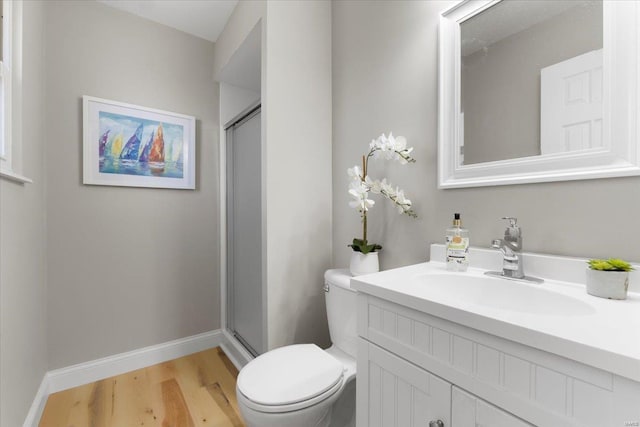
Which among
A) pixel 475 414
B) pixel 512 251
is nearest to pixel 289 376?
pixel 475 414

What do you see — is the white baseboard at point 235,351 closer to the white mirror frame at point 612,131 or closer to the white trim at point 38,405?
the white trim at point 38,405

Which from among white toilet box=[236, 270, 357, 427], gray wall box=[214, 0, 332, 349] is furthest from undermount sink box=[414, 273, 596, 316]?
gray wall box=[214, 0, 332, 349]

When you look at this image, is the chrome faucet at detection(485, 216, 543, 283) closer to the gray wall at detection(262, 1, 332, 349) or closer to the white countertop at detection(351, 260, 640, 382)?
the white countertop at detection(351, 260, 640, 382)

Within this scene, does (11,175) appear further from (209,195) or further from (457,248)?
(457,248)

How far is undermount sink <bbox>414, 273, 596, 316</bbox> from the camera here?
2.44 feet

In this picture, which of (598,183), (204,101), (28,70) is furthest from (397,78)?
(28,70)

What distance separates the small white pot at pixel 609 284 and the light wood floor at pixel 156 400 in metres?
1.63

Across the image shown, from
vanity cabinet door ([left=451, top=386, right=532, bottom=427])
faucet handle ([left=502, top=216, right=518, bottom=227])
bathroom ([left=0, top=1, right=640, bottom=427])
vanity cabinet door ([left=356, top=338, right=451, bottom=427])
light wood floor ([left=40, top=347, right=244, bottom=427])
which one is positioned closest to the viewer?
vanity cabinet door ([left=451, top=386, right=532, bottom=427])

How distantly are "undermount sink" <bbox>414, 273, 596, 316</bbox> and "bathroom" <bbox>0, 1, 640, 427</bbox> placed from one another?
0.58ft

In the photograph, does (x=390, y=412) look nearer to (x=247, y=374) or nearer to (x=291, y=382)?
(x=291, y=382)

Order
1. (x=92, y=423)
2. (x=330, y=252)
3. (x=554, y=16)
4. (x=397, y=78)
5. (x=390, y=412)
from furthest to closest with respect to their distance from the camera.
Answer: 1. (x=330, y=252)
2. (x=92, y=423)
3. (x=397, y=78)
4. (x=554, y=16)
5. (x=390, y=412)

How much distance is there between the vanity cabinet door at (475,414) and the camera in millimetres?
549

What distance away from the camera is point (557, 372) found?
488mm

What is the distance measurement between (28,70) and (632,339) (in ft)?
7.65
